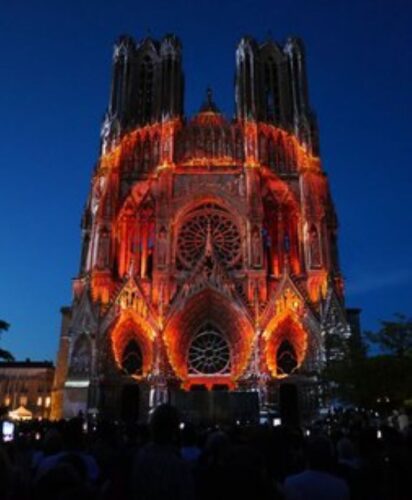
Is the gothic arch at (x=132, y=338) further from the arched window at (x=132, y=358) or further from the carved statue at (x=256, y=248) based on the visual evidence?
the carved statue at (x=256, y=248)

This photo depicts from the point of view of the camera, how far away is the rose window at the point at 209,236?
38812 millimetres

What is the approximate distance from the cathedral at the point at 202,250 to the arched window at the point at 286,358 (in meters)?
0.10

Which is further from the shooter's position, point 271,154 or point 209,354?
point 271,154

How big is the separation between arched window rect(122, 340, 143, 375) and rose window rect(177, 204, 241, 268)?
7.28 metres

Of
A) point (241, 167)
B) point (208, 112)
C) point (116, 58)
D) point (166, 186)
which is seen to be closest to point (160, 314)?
point (166, 186)

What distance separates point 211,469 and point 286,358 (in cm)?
3196

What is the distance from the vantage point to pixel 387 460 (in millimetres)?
5961

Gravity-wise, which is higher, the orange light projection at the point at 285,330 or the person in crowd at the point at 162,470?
the orange light projection at the point at 285,330

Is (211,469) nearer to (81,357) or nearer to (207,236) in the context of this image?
(81,357)

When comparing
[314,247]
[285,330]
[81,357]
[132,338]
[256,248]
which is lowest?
[81,357]

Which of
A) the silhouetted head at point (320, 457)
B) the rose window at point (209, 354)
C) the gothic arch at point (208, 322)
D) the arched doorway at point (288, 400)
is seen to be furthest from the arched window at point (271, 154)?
the silhouetted head at point (320, 457)

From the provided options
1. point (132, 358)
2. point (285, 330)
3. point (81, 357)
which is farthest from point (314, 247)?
point (81, 357)

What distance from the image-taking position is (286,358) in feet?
117

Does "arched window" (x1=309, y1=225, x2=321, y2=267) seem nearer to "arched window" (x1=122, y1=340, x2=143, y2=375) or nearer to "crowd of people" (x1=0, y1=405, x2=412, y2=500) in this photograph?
"arched window" (x1=122, y1=340, x2=143, y2=375)
